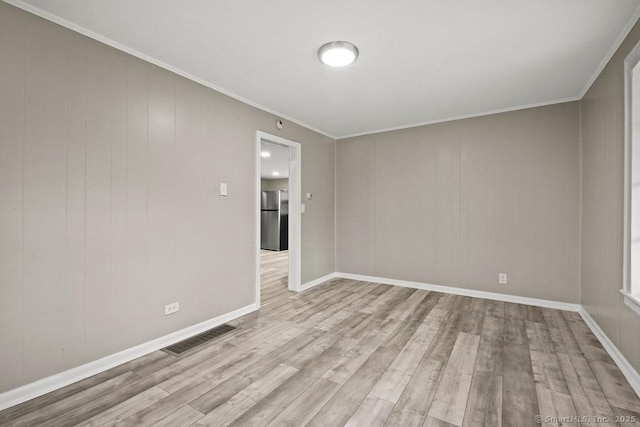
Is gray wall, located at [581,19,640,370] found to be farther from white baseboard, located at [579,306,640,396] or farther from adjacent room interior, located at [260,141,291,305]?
adjacent room interior, located at [260,141,291,305]

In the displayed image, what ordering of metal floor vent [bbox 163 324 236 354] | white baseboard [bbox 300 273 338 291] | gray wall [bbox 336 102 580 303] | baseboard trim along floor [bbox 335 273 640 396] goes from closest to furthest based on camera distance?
1. baseboard trim along floor [bbox 335 273 640 396]
2. metal floor vent [bbox 163 324 236 354]
3. gray wall [bbox 336 102 580 303]
4. white baseboard [bbox 300 273 338 291]

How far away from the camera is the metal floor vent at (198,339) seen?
2.48 m

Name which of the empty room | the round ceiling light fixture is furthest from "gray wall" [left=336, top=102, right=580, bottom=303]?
the round ceiling light fixture

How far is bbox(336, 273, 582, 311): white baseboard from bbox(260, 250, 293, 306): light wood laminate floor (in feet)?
3.46

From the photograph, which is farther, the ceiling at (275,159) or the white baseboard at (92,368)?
the ceiling at (275,159)

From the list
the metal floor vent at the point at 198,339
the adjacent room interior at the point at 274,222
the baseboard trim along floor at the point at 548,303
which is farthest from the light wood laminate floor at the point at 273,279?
the baseboard trim along floor at the point at 548,303

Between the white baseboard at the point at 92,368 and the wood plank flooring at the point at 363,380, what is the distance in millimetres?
55

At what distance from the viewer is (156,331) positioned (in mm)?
2498

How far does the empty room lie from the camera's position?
5.90 ft

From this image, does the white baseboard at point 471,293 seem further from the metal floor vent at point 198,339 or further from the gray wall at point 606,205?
the metal floor vent at point 198,339

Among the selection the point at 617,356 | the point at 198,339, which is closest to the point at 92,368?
the point at 198,339

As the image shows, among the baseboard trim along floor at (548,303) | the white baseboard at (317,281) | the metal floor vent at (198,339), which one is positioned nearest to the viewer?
the baseboard trim along floor at (548,303)

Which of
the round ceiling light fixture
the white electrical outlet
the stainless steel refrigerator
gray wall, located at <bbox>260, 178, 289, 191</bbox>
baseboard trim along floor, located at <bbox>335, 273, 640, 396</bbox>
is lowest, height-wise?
baseboard trim along floor, located at <bbox>335, 273, 640, 396</bbox>

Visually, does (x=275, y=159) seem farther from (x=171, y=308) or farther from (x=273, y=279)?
(x=171, y=308)
